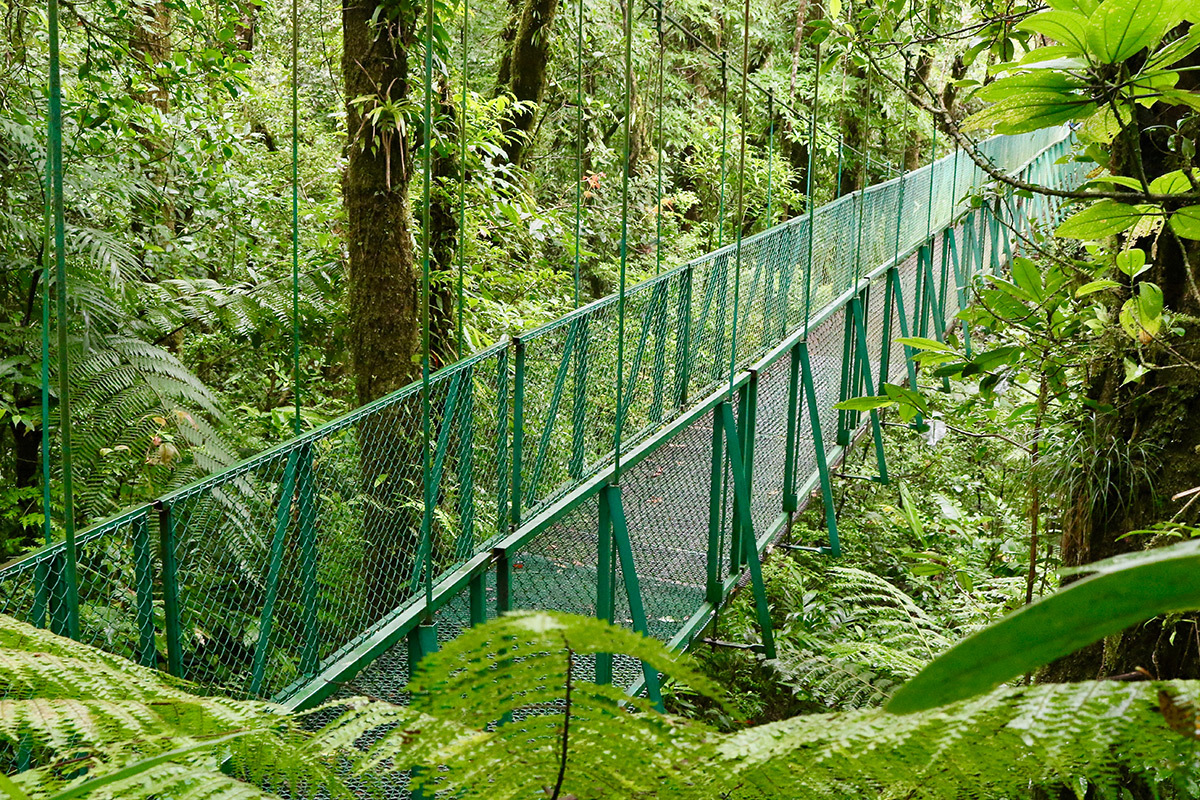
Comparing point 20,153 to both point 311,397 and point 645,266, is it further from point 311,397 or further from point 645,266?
point 645,266

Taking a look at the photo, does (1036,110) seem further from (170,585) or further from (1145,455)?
(170,585)

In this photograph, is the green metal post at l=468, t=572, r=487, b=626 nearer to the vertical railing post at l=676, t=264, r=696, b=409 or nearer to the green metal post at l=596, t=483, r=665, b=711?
the green metal post at l=596, t=483, r=665, b=711

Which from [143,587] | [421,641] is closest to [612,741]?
[143,587]

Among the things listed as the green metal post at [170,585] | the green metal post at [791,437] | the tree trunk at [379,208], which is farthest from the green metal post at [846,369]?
the green metal post at [170,585]

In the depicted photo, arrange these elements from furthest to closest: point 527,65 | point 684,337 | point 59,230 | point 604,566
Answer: point 527,65, point 684,337, point 604,566, point 59,230

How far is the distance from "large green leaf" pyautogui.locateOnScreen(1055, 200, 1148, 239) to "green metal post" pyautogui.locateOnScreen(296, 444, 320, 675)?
1.72m

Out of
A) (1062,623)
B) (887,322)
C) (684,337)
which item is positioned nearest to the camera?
(1062,623)

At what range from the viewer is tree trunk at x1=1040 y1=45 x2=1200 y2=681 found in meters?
2.03

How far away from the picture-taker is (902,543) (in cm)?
726

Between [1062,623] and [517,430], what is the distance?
272 cm

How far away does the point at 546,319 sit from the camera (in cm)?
524

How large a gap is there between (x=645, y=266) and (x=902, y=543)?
3.12m

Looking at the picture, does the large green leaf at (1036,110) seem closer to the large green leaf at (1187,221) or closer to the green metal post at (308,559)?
the large green leaf at (1187,221)

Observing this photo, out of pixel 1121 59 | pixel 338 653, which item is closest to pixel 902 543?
pixel 338 653
